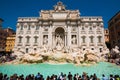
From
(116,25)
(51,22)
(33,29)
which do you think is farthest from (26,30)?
(116,25)

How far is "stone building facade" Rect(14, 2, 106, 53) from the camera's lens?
1865 inches

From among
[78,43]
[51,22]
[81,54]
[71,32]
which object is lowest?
[81,54]

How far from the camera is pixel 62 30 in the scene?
49594mm

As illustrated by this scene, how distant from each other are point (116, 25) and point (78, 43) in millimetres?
13402

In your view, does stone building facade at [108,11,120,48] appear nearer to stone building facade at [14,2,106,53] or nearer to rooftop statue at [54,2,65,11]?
stone building facade at [14,2,106,53]

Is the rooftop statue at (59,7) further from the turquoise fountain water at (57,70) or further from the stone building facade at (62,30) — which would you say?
the turquoise fountain water at (57,70)

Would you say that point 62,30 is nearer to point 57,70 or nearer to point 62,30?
point 62,30

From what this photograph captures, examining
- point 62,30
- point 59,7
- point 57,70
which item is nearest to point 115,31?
point 62,30

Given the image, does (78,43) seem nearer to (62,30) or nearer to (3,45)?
(62,30)

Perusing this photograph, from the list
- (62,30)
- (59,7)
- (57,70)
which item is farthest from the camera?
(59,7)

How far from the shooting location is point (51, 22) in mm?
47969

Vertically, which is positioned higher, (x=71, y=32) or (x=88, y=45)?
(x=71, y=32)

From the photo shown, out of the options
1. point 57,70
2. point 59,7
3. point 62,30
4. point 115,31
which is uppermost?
point 59,7

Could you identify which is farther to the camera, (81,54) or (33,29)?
(33,29)
